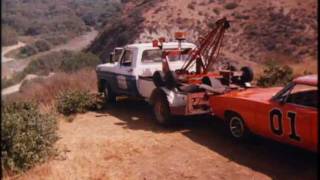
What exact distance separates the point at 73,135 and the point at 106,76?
330 cm

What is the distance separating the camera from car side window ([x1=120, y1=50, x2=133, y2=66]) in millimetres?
11297

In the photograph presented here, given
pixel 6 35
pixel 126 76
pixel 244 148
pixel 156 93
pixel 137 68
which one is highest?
pixel 6 35

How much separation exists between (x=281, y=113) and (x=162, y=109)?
321 cm

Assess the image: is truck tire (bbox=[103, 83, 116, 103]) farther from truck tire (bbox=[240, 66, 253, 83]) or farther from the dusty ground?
truck tire (bbox=[240, 66, 253, 83])

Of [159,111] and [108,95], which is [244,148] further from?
[108,95]

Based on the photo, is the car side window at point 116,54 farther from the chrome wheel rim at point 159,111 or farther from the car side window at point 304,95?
the car side window at point 304,95

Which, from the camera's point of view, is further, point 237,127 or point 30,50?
point 30,50

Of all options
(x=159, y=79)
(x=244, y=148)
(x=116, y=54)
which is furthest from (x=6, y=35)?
(x=116, y=54)

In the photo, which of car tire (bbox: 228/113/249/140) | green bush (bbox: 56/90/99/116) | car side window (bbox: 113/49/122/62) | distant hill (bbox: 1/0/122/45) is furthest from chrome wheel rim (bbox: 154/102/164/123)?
distant hill (bbox: 1/0/122/45)

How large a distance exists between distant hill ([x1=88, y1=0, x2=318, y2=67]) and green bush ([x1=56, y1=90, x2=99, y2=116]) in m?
23.7

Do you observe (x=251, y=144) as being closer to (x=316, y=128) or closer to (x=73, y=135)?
(x=316, y=128)

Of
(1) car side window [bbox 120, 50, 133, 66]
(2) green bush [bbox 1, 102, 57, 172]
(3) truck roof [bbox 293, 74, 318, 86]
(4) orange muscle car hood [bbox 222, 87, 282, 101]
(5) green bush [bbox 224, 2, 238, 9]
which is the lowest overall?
(2) green bush [bbox 1, 102, 57, 172]

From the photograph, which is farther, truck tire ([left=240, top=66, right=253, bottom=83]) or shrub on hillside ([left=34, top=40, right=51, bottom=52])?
shrub on hillside ([left=34, top=40, right=51, bottom=52])

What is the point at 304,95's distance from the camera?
675 cm
